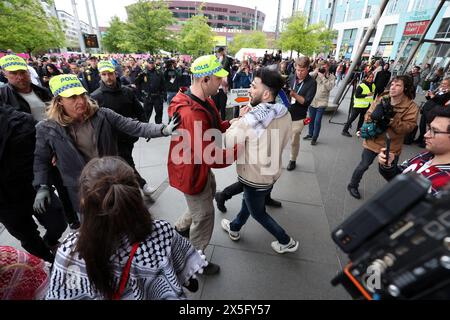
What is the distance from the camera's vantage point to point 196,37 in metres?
27.7

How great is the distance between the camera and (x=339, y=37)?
40.8m

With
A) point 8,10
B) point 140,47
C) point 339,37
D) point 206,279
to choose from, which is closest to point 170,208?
point 206,279

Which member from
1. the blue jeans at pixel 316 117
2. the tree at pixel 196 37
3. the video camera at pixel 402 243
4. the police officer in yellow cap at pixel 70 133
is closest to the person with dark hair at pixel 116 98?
the police officer in yellow cap at pixel 70 133

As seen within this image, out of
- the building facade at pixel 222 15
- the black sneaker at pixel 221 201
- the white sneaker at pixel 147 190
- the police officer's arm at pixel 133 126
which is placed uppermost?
the building facade at pixel 222 15

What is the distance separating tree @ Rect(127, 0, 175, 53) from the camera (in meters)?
20.2

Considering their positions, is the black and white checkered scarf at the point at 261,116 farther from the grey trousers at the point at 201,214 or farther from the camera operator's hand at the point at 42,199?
the camera operator's hand at the point at 42,199

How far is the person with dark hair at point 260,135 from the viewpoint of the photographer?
1.96 meters

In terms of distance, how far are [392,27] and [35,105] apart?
37.0 meters

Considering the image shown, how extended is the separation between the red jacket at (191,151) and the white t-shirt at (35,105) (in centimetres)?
229

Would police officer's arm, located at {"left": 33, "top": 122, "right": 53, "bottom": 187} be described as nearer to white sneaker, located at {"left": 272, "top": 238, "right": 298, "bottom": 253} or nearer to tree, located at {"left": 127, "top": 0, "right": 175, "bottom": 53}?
white sneaker, located at {"left": 272, "top": 238, "right": 298, "bottom": 253}

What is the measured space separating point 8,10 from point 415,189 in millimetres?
16304

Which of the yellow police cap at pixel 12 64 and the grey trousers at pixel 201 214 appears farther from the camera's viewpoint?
the yellow police cap at pixel 12 64
